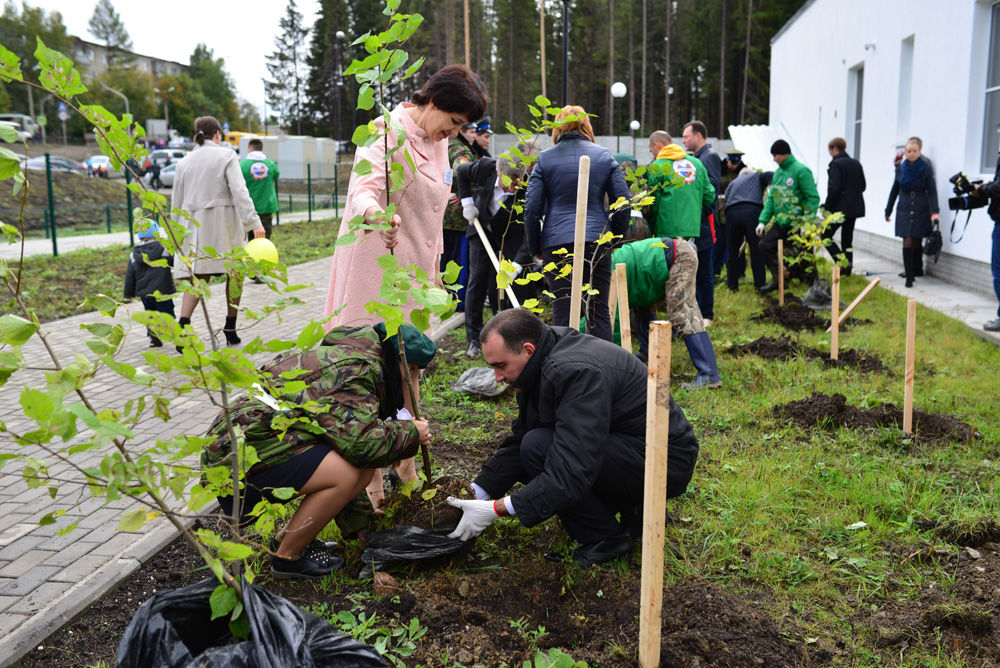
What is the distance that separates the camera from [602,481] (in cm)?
312

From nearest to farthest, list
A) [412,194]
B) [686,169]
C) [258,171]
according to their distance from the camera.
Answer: [412,194] → [686,169] → [258,171]

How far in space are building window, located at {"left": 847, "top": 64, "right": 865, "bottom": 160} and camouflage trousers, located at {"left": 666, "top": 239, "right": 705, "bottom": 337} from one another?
12758 millimetres

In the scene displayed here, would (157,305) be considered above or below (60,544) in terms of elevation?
above

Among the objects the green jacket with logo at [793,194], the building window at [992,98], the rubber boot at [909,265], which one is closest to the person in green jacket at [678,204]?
the green jacket with logo at [793,194]

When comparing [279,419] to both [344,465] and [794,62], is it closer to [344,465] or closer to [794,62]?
[344,465]

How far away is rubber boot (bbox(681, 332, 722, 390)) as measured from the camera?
18.0 feet

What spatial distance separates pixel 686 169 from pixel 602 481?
4.66m

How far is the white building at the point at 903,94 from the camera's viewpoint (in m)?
9.41

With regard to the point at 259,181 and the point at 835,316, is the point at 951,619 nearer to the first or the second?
the point at 835,316

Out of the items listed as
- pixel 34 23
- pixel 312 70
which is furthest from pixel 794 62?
pixel 34 23

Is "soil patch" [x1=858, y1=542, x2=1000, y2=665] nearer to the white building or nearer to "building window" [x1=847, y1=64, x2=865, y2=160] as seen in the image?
the white building

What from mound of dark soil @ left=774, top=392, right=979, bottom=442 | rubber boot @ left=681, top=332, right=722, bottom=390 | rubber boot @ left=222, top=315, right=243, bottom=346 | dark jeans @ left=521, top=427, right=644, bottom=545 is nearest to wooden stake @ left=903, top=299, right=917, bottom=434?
mound of dark soil @ left=774, top=392, right=979, bottom=442

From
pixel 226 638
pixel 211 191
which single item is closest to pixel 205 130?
pixel 211 191

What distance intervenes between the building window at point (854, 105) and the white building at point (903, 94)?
0.02 m
